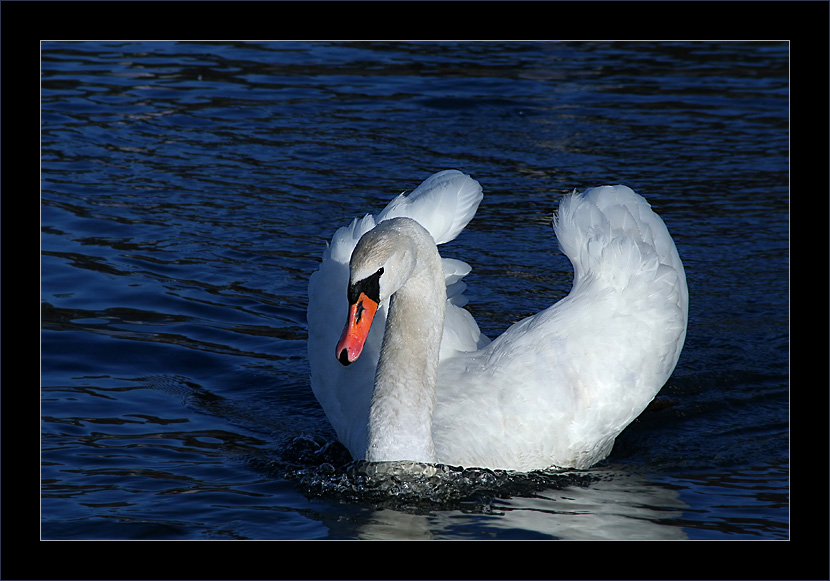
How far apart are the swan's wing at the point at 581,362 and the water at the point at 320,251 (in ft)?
0.74

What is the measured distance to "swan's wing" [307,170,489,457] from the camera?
6.20m

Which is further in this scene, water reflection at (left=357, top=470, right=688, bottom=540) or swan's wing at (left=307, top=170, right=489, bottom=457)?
swan's wing at (left=307, top=170, right=489, bottom=457)

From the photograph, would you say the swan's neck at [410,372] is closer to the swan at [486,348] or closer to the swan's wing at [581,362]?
the swan at [486,348]

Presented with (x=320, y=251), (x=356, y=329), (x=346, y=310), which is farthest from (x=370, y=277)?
(x=320, y=251)

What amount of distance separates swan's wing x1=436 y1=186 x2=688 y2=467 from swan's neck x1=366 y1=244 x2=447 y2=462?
22 centimetres

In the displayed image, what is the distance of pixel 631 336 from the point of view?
6227 millimetres

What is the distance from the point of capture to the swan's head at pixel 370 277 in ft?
17.3

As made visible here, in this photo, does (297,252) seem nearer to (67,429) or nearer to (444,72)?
(67,429)

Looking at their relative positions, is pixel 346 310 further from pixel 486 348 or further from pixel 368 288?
pixel 368 288

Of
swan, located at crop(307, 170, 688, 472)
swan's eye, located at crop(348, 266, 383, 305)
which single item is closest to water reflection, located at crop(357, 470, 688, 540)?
swan, located at crop(307, 170, 688, 472)

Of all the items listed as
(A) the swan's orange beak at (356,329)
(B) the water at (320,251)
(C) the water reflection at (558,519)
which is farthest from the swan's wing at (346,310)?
(A) the swan's orange beak at (356,329)

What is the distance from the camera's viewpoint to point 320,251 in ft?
31.3

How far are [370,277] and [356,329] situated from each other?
24cm

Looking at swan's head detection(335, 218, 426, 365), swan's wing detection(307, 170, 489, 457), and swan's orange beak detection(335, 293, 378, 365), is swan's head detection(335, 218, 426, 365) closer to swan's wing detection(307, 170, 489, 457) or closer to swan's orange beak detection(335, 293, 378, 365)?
swan's orange beak detection(335, 293, 378, 365)
